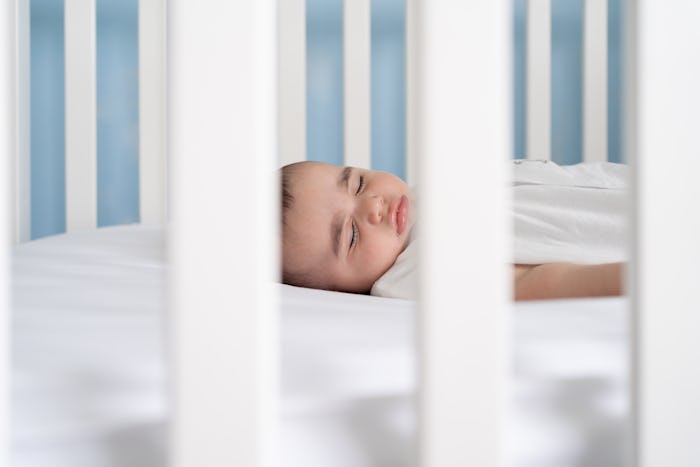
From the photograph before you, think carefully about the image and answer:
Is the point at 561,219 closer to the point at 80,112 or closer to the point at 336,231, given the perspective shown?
the point at 336,231

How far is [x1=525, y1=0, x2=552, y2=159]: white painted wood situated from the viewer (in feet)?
4.15

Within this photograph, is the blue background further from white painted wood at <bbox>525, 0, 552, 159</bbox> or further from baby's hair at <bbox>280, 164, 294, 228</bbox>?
baby's hair at <bbox>280, 164, 294, 228</bbox>

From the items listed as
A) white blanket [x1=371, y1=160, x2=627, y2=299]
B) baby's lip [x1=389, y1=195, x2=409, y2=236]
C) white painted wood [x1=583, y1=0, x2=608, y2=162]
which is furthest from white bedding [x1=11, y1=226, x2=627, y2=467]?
white painted wood [x1=583, y1=0, x2=608, y2=162]

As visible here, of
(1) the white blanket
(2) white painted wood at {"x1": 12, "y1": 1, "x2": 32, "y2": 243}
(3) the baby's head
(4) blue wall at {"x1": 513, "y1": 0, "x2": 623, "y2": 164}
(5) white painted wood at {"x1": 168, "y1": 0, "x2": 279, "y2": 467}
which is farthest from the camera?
(4) blue wall at {"x1": 513, "y1": 0, "x2": 623, "y2": 164}

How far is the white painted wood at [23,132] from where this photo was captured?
1.16 metres

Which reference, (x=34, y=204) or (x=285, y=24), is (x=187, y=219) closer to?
(x=285, y=24)

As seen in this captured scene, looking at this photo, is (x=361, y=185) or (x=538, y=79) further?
(x=538, y=79)

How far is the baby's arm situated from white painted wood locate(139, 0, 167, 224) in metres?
0.72

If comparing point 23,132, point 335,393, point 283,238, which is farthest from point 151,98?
point 335,393

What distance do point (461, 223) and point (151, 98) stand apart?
1040mm

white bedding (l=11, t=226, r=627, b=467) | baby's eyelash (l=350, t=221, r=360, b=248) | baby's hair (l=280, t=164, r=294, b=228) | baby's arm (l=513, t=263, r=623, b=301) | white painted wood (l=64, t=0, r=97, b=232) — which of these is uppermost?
white painted wood (l=64, t=0, r=97, b=232)

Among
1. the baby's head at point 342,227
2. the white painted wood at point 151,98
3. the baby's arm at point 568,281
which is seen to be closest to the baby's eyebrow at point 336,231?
the baby's head at point 342,227

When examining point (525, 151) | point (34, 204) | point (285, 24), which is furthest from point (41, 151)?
point (525, 151)

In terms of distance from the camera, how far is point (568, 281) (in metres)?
0.63
